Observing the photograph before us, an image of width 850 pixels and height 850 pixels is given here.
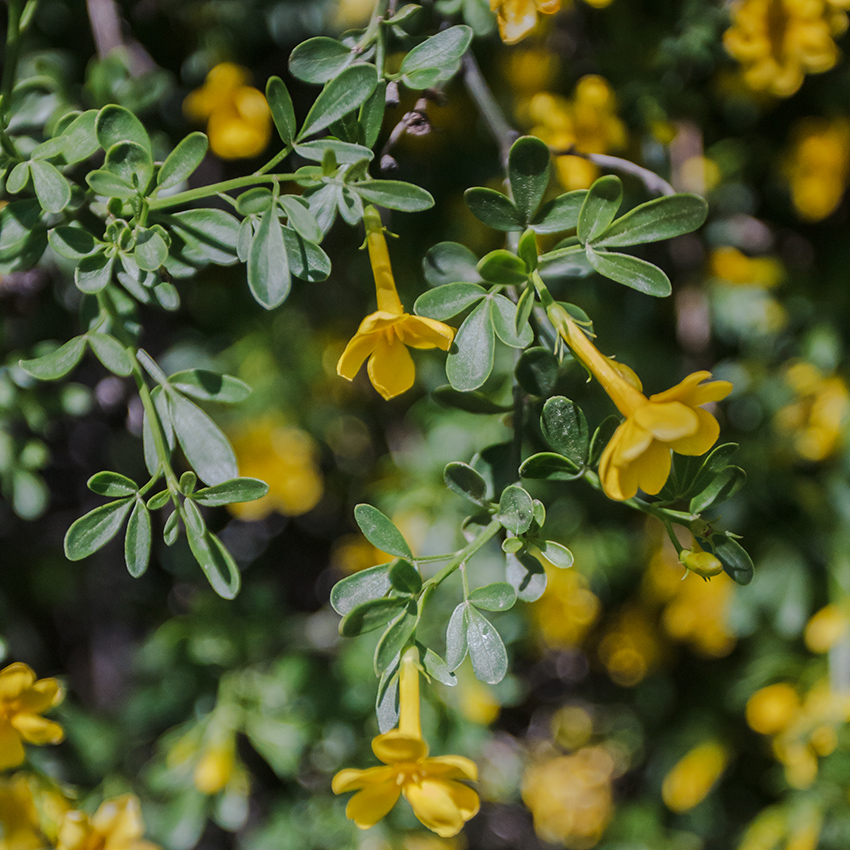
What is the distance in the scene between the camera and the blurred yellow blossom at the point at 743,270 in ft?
4.72

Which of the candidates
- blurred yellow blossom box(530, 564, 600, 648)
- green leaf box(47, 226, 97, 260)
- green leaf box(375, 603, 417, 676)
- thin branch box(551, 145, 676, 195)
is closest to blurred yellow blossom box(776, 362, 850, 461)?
blurred yellow blossom box(530, 564, 600, 648)

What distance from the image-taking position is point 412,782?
0.69 meters

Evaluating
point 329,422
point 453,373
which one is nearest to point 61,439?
point 329,422

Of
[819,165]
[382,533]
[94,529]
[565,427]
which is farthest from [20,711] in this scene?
[819,165]

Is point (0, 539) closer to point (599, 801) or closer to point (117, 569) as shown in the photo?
point (117, 569)

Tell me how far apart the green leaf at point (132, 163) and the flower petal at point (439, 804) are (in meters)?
0.65

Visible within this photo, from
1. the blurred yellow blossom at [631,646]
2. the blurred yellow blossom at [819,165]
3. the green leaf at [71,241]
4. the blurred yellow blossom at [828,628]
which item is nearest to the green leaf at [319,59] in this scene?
the green leaf at [71,241]

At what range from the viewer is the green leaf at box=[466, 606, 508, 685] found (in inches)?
25.3

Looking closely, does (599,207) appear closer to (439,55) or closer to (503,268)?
(503,268)

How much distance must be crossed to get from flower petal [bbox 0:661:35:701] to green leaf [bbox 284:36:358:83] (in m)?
0.73

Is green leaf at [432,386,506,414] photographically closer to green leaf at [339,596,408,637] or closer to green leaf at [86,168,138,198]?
green leaf at [339,596,408,637]

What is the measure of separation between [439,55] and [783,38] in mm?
745

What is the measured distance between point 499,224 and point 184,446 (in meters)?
0.40

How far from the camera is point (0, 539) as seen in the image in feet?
5.01
